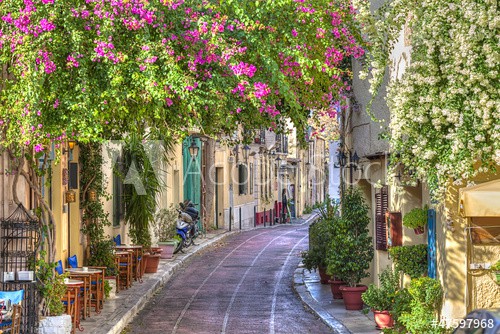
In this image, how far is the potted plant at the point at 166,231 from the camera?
2914cm

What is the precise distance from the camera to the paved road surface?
16.7 meters

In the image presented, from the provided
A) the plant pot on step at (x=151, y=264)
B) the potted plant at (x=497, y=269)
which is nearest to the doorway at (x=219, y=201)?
the plant pot on step at (x=151, y=264)

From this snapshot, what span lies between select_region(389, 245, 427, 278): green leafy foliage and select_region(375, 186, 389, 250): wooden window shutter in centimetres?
292

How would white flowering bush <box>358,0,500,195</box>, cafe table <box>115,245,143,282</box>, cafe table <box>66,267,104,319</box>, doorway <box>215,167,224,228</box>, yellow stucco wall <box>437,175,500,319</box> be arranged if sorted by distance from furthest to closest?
doorway <box>215,167,224,228</box> → cafe table <box>115,245,143,282</box> → cafe table <box>66,267,104,319</box> → yellow stucco wall <box>437,175,500,319</box> → white flowering bush <box>358,0,500,195</box>

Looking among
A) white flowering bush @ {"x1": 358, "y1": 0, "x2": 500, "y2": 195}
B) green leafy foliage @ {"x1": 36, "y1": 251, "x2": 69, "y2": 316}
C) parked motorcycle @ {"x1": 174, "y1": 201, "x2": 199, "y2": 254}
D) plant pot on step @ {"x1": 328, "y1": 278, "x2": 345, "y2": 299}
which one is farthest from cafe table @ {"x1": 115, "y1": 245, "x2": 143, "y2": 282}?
white flowering bush @ {"x1": 358, "y1": 0, "x2": 500, "y2": 195}

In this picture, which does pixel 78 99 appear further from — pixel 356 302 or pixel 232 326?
pixel 356 302

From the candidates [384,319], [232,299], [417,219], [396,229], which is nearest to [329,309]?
[396,229]

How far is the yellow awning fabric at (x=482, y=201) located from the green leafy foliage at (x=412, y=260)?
3805 mm

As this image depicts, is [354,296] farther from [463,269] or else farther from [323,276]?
[463,269]

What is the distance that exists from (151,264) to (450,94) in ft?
48.3

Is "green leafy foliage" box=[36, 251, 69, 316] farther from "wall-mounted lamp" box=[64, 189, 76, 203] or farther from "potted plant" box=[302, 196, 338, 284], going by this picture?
"potted plant" box=[302, 196, 338, 284]

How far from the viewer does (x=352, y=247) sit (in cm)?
1823

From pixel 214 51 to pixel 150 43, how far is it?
101cm

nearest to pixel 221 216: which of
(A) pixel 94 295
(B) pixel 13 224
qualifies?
(A) pixel 94 295
